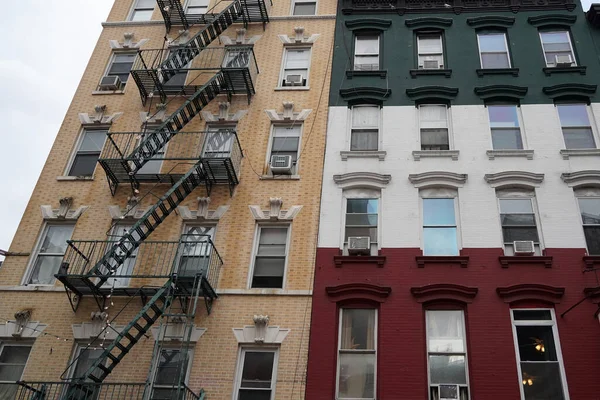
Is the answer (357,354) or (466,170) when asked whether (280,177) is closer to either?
(466,170)

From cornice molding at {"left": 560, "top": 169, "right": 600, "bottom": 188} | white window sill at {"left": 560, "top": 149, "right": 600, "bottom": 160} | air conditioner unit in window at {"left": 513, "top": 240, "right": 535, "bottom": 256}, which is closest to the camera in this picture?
air conditioner unit in window at {"left": 513, "top": 240, "right": 535, "bottom": 256}

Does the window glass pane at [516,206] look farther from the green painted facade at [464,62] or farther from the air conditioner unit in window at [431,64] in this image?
the air conditioner unit in window at [431,64]

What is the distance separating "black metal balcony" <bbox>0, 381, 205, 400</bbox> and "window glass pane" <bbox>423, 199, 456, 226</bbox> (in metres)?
7.12

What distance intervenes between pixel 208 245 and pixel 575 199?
31.2 ft

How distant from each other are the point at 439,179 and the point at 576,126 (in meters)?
4.51

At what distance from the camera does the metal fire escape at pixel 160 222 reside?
43.7 ft

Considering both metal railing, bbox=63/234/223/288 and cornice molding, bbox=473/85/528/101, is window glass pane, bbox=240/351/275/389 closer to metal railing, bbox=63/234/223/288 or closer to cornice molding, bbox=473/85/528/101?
metal railing, bbox=63/234/223/288

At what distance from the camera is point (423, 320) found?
1386cm

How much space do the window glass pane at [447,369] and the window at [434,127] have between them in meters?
6.19

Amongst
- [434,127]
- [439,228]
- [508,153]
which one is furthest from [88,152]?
[508,153]

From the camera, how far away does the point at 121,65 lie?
804 inches

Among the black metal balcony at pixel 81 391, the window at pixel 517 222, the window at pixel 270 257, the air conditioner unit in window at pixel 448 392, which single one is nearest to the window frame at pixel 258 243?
the window at pixel 270 257

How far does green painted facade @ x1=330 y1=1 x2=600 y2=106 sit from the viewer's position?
698 inches

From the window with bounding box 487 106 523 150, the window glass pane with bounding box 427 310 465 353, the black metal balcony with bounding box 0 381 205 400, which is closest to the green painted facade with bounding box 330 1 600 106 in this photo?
the window with bounding box 487 106 523 150
